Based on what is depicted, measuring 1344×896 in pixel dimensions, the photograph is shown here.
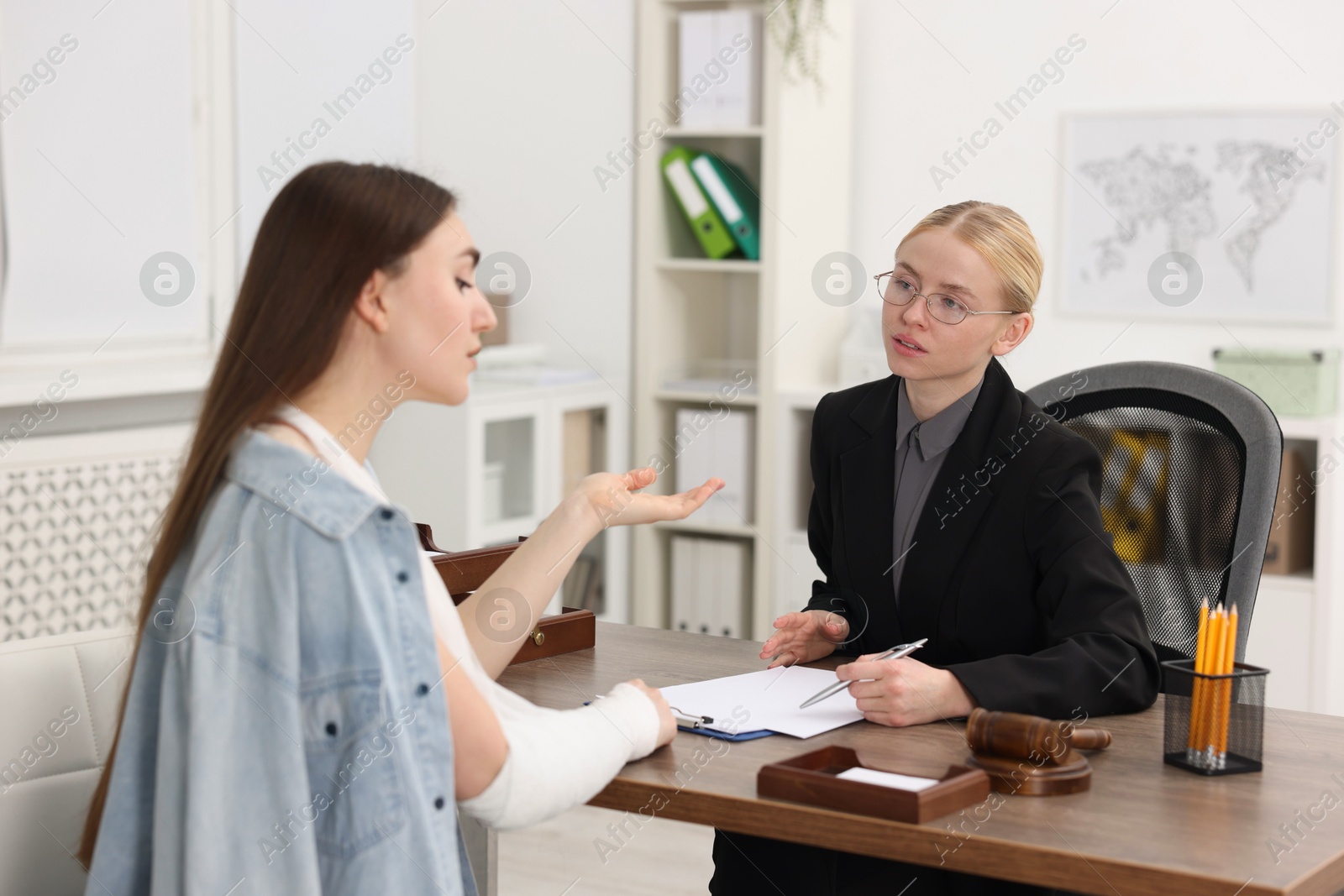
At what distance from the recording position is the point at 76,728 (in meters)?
1.61

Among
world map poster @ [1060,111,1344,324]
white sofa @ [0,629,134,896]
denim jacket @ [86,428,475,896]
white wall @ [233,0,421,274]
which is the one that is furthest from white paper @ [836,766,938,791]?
world map poster @ [1060,111,1344,324]

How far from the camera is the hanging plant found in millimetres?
3979

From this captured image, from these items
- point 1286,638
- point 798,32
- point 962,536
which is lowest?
point 1286,638

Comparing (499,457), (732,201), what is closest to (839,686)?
(499,457)

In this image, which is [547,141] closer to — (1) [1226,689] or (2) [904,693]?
(2) [904,693]

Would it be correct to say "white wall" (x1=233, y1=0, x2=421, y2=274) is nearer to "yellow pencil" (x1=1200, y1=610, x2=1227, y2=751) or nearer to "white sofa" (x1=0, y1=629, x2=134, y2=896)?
"white sofa" (x1=0, y1=629, x2=134, y2=896)

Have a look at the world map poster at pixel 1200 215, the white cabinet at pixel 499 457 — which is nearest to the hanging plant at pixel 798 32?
the world map poster at pixel 1200 215

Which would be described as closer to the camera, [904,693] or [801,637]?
[904,693]

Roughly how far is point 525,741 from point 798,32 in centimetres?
303

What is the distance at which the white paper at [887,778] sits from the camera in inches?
54.2

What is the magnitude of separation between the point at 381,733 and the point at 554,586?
0.50 metres

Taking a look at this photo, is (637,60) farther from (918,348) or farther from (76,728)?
(76,728)

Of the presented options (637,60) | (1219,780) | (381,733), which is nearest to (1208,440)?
(1219,780)

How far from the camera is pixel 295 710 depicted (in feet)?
4.09
